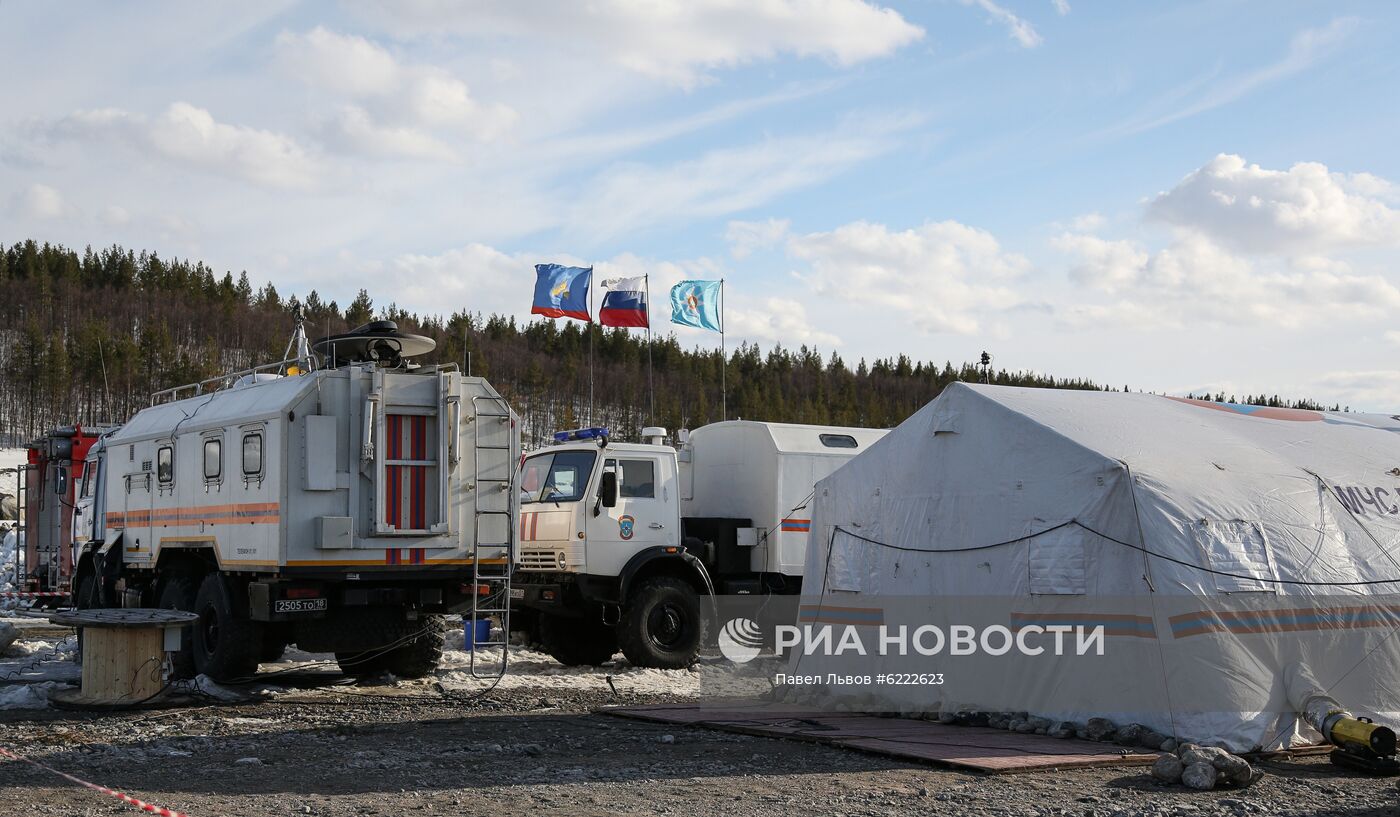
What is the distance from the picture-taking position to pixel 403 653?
13.8 metres

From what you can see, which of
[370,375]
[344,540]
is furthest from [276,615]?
[370,375]

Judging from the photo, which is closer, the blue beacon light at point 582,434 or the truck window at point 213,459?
the truck window at point 213,459

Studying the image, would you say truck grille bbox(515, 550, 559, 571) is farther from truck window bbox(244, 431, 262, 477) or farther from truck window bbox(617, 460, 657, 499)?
truck window bbox(244, 431, 262, 477)

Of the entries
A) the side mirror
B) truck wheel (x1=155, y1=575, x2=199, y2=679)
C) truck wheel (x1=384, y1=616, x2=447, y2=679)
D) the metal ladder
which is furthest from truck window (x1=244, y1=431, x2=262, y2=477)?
the side mirror

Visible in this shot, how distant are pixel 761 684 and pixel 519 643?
12.9 feet

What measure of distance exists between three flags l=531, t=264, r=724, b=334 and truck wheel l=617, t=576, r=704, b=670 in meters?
12.5

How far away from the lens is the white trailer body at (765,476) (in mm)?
17344

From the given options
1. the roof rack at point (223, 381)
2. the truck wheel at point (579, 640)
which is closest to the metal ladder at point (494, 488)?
the roof rack at point (223, 381)

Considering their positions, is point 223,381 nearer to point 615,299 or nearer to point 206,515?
point 206,515

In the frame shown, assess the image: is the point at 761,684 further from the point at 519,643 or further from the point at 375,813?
the point at 375,813

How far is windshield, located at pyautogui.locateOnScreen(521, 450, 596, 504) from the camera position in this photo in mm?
16094

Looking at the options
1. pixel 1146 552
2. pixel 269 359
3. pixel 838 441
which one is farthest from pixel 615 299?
pixel 269 359

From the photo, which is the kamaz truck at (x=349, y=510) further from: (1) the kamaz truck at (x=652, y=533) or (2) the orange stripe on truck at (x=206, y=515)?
(1) the kamaz truck at (x=652, y=533)

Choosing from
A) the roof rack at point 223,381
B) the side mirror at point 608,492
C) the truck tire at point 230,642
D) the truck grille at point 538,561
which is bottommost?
the truck tire at point 230,642
